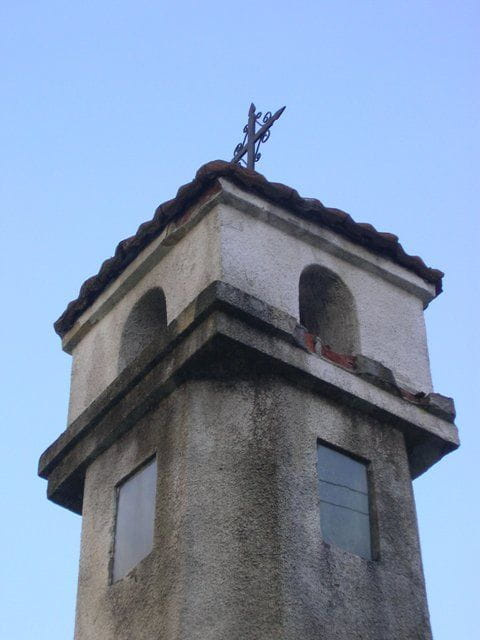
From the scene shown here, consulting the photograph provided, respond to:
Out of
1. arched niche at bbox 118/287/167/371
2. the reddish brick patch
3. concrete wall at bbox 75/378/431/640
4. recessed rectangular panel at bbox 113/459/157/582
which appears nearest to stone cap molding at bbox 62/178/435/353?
arched niche at bbox 118/287/167/371

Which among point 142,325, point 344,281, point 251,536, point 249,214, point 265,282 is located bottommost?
point 251,536

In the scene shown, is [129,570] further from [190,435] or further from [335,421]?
[335,421]

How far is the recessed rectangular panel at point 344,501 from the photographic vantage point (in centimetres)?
977

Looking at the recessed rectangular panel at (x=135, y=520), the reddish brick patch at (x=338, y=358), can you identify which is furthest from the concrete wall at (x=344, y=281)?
the recessed rectangular panel at (x=135, y=520)

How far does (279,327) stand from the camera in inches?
396

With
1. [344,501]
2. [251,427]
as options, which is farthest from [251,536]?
[344,501]

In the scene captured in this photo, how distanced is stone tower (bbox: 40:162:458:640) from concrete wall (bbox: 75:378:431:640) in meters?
0.01

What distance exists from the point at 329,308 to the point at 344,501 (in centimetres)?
205

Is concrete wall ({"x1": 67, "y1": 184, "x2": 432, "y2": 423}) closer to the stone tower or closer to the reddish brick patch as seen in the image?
the stone tower

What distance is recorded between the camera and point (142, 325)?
38.1 ft

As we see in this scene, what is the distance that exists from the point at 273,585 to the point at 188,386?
1.75 m

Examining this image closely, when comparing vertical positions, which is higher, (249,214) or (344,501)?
(249,214)

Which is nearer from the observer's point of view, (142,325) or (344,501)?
(344,501)

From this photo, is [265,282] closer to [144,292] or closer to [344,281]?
[344,281]
